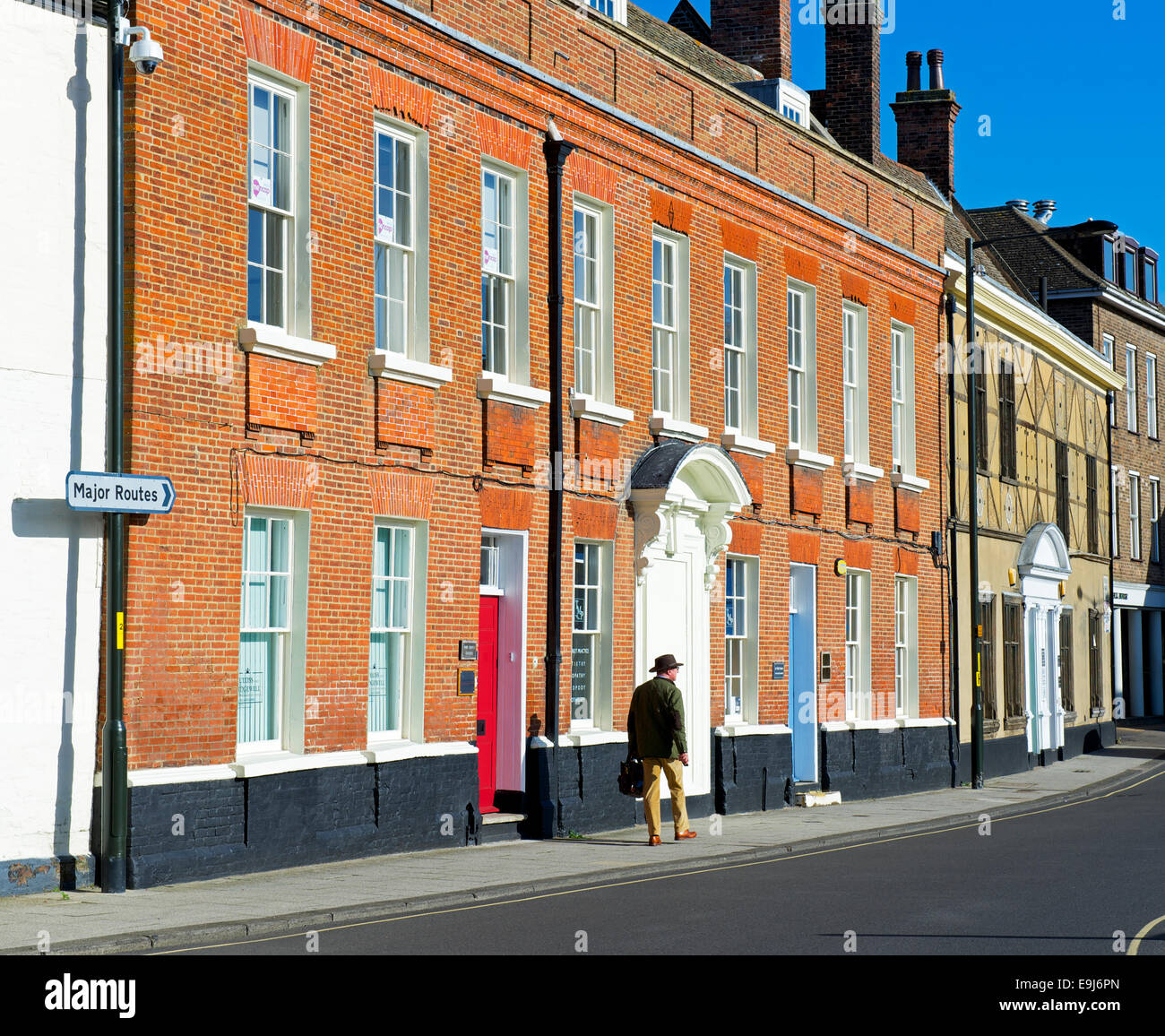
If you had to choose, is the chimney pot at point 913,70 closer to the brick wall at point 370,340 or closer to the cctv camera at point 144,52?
the brick wall at point 370,340

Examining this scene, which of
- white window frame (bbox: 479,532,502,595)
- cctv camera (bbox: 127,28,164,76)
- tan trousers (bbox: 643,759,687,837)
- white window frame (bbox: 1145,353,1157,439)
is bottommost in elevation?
tan trousers (bbox: 643,759,687,837)

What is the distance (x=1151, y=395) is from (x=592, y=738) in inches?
1365

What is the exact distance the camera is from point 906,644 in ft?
89.1

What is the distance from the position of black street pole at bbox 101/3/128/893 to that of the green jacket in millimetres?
6014

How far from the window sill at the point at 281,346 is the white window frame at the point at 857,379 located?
12146 millimetres

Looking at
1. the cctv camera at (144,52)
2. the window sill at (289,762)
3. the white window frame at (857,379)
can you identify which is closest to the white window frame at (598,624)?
the window sill at (289,762)

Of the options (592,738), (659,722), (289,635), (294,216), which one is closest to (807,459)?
(592,738)

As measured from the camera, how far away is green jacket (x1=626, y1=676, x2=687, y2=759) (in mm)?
16844

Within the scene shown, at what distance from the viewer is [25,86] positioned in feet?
41.8

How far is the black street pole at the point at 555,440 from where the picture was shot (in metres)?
17.8

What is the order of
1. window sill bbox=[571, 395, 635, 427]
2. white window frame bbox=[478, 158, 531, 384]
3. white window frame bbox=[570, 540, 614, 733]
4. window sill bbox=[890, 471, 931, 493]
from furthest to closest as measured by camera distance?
window sill bbox=[890, 471, 931, 493] < white window frame bbox=[570, 540, 614, 733] < window sill bbox=[571, 395, 635, 427] < white window frame bbox=[478, 158, 531, 384]

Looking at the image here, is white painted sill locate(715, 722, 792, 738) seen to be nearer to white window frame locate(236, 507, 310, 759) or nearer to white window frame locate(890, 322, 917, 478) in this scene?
white window frame locate(890, 322, 917, 478)

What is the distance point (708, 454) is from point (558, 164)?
13.1 ft

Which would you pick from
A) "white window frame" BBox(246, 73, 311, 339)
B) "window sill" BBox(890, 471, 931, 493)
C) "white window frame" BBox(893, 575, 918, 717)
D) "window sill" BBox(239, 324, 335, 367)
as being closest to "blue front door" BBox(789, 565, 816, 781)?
"white window frame" BBox(893, 575, 918, 717)
